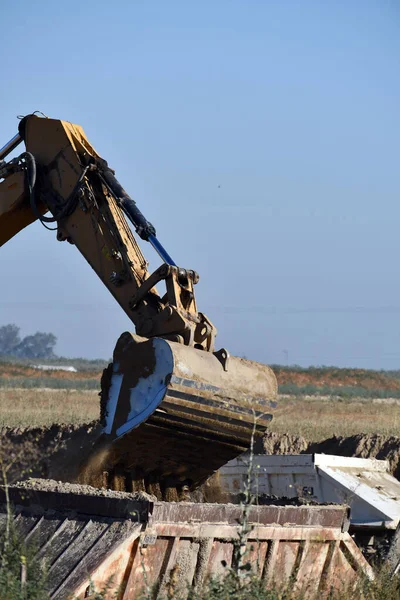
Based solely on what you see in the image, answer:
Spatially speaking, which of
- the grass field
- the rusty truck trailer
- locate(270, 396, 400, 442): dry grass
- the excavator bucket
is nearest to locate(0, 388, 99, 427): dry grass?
the grass field

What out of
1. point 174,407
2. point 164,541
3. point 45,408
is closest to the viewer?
point 164,541

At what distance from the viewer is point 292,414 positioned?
33531 millimetres

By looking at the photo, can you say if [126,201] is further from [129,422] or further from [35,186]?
[129,422]

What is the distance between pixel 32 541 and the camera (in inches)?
301

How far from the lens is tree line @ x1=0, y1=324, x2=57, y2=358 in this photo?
532 ft

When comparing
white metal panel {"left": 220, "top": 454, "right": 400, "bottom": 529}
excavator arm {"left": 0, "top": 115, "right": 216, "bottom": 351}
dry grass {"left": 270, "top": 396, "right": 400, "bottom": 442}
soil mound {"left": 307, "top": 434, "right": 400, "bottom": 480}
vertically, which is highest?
excavator arm {"left": 0, "top": 115, "right": 216, "bottom": 351}

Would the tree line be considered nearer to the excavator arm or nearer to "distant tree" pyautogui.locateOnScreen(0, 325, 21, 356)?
"distant tree" pyautogui.locateOnScreen(0, 325, 21, 356)

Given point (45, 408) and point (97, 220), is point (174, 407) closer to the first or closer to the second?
point (97, 220)

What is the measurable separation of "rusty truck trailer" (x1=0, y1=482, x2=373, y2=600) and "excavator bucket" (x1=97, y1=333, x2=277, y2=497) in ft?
4.09

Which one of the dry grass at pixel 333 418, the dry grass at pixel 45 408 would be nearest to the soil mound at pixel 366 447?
the dry grass at pixel 333 418

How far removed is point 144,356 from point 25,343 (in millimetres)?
157859

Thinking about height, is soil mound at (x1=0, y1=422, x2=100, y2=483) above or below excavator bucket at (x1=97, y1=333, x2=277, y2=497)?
below

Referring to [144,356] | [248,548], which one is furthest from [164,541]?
[144,356]

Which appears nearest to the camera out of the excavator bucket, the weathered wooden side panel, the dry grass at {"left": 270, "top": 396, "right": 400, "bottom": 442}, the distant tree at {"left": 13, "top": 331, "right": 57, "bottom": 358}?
the weathered wooden side panel
